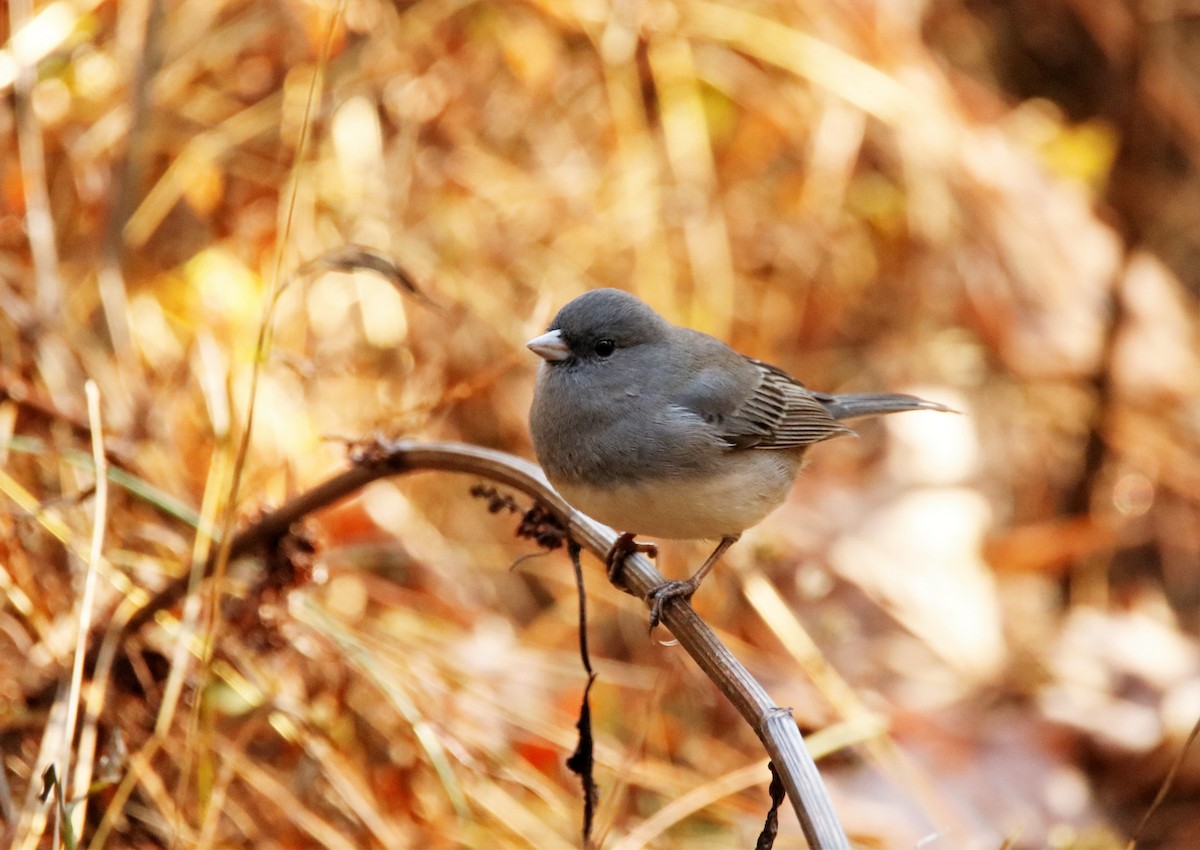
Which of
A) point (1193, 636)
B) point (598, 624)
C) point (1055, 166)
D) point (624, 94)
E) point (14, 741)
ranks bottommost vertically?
point (1193, 636)

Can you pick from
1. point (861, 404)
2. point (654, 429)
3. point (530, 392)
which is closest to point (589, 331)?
point (654, 429)

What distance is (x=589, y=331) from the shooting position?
2.64 metres

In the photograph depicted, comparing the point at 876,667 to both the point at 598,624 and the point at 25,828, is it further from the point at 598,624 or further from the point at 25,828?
the point at 25,828

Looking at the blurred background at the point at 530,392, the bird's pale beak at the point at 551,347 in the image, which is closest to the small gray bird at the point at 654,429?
the bird's pale beak at the point at 551,347

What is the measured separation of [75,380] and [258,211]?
3.76ft

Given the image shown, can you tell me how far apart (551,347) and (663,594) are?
2.09 feet

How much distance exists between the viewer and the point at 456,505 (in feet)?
13.7

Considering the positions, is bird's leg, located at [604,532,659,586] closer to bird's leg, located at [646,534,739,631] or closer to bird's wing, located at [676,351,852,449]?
bird's leg, located at [646,534,739,631]

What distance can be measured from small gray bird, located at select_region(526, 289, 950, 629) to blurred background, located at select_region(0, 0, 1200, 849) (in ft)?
0.52

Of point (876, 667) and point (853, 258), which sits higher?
point (853, 258)

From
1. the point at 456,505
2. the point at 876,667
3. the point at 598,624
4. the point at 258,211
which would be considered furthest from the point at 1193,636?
the point at 258,211

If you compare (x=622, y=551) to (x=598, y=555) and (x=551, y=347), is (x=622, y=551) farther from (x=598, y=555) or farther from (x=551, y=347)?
(x=551, y=347)

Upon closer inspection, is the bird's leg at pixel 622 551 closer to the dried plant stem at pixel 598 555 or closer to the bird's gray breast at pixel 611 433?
the dried plant stem at pixel 598 555

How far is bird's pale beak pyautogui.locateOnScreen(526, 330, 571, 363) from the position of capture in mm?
2602
